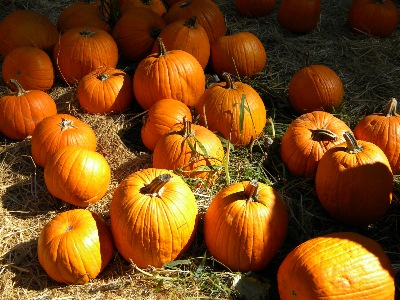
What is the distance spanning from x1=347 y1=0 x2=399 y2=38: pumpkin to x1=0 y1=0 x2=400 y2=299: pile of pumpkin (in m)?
0.03

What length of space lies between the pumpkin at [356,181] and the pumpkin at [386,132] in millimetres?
403

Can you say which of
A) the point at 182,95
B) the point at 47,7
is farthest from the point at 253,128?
Answer: the point at 47,7

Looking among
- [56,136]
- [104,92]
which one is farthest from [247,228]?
[104,92]

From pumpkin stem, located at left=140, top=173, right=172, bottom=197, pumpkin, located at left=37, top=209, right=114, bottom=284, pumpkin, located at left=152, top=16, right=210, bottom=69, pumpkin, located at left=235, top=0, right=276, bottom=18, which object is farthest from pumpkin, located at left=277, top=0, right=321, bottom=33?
pumpkin, located at left=37, top=209, right=114, bottom=284

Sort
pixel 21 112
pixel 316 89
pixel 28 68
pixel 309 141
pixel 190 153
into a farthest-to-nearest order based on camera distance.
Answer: pixel 28 68
pixel 316 89
pixel 21 112
pixel 309 141
pixel 190 153

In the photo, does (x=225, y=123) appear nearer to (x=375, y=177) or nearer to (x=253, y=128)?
(x=253, y=128)

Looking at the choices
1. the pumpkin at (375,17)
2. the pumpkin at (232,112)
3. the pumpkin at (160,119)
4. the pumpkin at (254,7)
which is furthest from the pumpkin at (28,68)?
the pumpkin at (375,17)

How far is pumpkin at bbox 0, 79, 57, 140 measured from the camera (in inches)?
179

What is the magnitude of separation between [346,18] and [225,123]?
11.0 feet

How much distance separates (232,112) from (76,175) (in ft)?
4.71

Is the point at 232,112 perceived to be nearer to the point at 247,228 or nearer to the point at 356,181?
the point at 356,181

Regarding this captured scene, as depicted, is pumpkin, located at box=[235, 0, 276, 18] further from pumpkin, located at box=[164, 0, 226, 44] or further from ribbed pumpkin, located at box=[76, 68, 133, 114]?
ribbed pumpkin, located at box=[76, 68, 133, 114]

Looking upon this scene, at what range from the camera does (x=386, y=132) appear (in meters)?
4.00

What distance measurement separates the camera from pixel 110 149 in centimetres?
451
